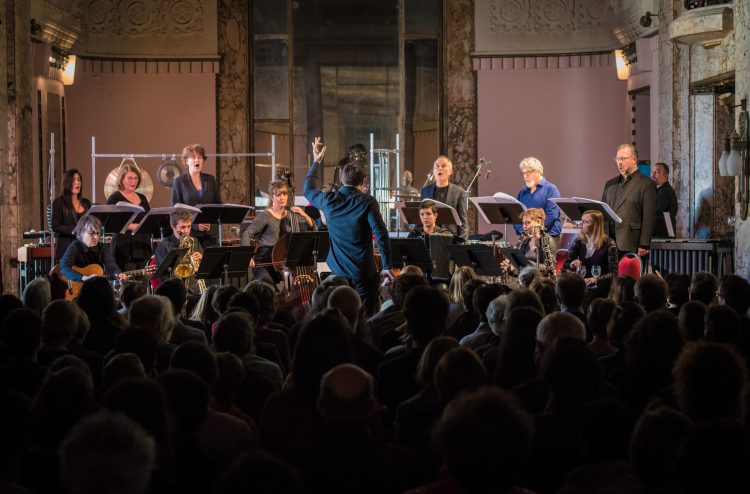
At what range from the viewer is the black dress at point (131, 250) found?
36.3 ft

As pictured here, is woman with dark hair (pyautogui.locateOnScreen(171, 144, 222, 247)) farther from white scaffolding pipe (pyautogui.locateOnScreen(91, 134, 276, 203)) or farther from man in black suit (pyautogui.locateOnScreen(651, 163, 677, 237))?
man in black suit (pyautogui.locateOnScreen(651, 163, 677, 237))

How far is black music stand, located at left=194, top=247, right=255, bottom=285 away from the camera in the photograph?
9.60 metres

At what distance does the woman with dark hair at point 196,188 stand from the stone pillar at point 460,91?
216 inches

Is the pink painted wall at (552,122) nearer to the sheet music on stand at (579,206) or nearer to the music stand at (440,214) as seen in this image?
the music stand at (440,214)

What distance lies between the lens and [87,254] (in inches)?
408

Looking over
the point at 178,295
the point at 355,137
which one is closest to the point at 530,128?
the point at 355,137

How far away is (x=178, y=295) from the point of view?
6.99 m

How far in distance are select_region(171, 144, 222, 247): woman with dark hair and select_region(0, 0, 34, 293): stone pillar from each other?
7.99 ft

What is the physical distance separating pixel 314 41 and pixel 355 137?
1.51 meters

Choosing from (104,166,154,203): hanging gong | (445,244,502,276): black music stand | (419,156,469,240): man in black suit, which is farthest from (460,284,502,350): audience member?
(104,166,154,203): hanging gong

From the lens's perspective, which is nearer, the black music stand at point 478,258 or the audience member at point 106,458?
the audience member at point 106,458

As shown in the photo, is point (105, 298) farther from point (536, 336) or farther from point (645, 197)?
point (645, 197)

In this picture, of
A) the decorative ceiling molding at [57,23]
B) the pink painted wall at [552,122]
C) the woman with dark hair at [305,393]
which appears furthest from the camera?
the pink painted wall at [552,122]

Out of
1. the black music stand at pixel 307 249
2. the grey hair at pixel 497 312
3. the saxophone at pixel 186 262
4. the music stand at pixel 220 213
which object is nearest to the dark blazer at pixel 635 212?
the black music stand at pixel 307 249
